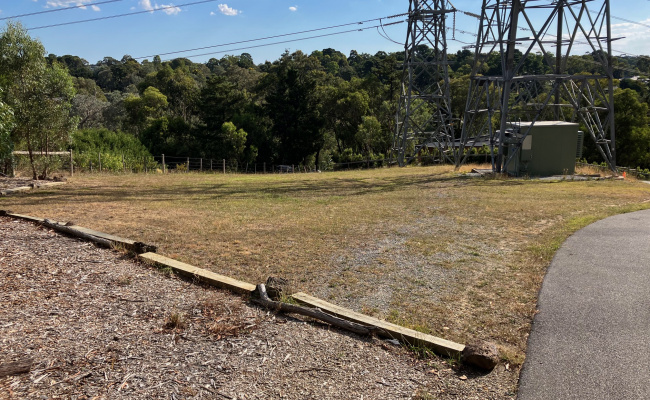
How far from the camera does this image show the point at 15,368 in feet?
11.0

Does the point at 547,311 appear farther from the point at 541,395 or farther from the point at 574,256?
the point at 574,256

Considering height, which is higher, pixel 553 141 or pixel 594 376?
pixel 553 141

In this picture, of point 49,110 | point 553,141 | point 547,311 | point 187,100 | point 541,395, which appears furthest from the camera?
point 187,100

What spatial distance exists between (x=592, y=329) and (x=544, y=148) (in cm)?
1742

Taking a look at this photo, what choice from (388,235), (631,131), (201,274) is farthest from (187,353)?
(631,131)

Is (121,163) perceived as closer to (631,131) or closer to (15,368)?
(15,368)

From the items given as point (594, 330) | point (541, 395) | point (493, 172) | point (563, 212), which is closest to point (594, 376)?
point (541, 395)

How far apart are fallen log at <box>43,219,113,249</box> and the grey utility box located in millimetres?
17017

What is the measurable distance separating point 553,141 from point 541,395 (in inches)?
747

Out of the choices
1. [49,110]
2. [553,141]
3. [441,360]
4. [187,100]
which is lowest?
[441,360]

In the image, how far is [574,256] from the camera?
6766mm

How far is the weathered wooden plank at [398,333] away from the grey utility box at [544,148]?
56.4 ft

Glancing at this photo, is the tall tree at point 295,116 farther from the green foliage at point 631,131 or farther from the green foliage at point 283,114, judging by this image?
the green foliage at point 631,131

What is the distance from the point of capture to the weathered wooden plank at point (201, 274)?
524 centimetres
